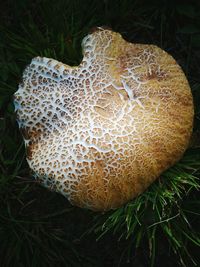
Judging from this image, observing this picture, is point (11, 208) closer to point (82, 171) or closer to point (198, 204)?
point (82, 171)

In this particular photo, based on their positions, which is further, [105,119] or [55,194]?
[55,194]

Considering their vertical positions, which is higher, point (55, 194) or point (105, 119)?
point (105, 119)

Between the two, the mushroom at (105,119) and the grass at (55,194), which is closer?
the mushroom at (105,119)

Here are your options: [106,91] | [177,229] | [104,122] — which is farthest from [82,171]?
[177,229]

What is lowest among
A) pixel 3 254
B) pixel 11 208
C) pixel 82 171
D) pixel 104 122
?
pixel 3 254
